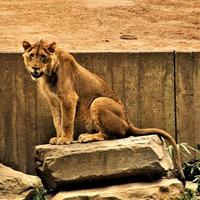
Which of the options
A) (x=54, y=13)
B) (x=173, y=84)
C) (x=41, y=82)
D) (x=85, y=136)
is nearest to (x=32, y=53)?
(x=41, y=82)

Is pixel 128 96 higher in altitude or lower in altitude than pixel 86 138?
higher

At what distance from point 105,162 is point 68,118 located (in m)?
0.83

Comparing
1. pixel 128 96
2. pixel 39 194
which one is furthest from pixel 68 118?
pixel 128 96

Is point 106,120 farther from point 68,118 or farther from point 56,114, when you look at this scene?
point 56,114

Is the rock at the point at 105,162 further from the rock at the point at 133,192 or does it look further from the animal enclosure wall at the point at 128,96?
the animal enclosure wall at the point at 128,96

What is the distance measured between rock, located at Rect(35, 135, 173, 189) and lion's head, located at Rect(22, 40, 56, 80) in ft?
3.44

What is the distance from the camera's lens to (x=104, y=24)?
16.5 m

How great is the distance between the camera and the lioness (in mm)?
11289

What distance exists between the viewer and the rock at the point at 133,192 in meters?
10.9

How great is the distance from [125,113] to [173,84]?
121cm

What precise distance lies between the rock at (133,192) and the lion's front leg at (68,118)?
77cm

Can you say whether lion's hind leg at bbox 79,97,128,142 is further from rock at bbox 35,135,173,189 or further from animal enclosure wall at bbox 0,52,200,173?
animal enclosure wall at bbox 0,52,200,173

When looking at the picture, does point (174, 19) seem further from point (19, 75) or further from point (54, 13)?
point (19, 75)

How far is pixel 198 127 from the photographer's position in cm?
1294
